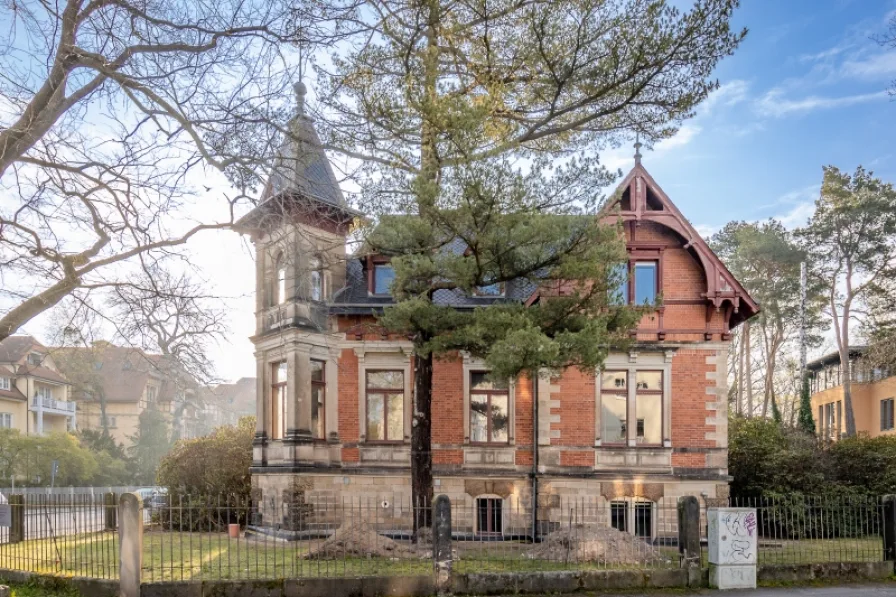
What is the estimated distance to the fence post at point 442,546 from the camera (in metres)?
11.5

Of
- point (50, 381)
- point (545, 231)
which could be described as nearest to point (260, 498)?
point (545, 231)

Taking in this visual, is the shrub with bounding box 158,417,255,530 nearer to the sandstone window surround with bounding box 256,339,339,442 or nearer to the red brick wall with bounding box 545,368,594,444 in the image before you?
the sandstone window surround with bounding box 256,339,339,442

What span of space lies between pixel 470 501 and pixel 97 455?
108ft

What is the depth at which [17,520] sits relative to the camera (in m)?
14.1

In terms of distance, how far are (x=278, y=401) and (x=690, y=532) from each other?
1198 centimetres

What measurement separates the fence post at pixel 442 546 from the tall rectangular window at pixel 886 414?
34.8 meters

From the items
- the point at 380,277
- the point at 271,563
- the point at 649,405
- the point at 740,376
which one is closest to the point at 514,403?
the point at 649,405

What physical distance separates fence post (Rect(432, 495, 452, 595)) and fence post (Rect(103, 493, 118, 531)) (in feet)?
17.9

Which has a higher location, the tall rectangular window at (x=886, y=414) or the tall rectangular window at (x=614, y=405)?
the tall rectangular window at (x=614, y=405)

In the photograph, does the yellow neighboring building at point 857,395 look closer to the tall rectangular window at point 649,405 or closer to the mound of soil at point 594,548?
the tall rectangular window at point 649,405

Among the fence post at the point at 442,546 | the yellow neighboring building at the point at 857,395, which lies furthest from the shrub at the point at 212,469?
the yellow neighboring building at the point at 857,395

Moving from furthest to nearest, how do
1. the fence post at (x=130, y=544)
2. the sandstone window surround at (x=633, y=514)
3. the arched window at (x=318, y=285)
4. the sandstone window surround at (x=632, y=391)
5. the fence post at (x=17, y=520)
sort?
the arched window at (x=318, y=285)
the sandstone window surround at (x=632, y=391)
the sandstone window surround at (x=633, y=514)
the fence post at (x=17, y=520)
the fence post at (x=130, y=544)

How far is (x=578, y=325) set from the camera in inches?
577

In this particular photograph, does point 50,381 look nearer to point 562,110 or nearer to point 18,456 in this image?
point 18,456
